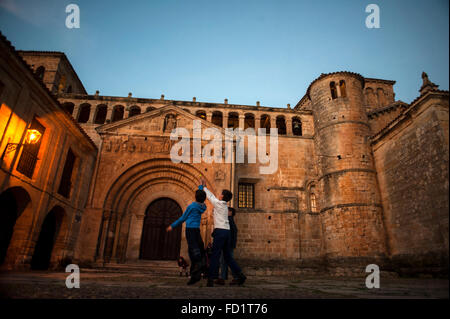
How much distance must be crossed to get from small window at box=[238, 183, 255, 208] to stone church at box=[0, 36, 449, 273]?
2.8 inches

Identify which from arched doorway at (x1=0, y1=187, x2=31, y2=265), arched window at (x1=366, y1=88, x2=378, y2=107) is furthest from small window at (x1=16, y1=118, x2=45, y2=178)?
arched window at (x1=366, y1=88, x2=378, y2=107)

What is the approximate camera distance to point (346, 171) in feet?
46.9

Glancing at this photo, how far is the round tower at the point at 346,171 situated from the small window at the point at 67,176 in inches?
557

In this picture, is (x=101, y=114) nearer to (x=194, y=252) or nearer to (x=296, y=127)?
(x=296, y=127)

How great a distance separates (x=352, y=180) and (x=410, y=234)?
3727mm

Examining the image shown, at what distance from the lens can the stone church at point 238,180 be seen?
370 inches

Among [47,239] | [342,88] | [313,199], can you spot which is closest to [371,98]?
[342,88]

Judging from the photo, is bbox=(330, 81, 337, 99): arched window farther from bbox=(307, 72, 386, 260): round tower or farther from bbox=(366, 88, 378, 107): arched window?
bbox=(366, 88, 378, 107): arched window

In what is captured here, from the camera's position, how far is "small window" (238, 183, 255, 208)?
52.7 ft

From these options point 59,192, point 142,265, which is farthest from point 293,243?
point 59,192

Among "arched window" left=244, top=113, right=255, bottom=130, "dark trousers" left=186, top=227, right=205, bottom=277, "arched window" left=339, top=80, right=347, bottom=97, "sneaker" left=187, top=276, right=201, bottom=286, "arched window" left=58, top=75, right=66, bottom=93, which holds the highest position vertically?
"arched window" left=58, top=75, right=66, bottom=93
